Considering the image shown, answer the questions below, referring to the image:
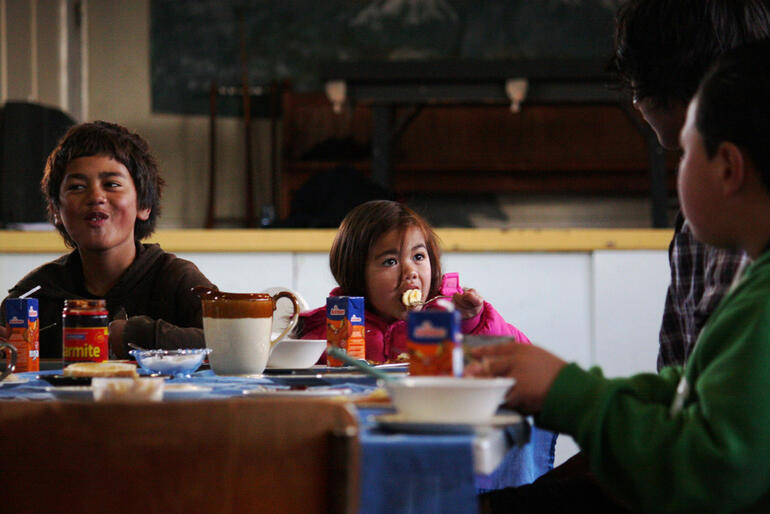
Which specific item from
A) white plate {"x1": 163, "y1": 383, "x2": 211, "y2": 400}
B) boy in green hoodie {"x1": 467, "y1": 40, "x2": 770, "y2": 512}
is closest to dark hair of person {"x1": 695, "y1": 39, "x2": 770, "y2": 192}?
boy in green hoodie {"x1": 467, "y1": 40, "x2": 770, "y2": 512}

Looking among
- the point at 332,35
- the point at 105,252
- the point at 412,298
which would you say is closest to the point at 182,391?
the point at 412,298

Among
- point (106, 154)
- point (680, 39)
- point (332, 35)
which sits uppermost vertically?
point (332, 35)

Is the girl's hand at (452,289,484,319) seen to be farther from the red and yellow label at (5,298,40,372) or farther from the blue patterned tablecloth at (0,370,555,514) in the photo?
the blue patterned tablecloth at (0,370,555,514)

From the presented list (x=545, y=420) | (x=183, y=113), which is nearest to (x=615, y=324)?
(x=545, y=420)

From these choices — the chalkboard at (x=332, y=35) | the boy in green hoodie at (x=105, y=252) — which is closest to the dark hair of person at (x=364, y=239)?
the boy in green hoodie at (x=105, y=252)

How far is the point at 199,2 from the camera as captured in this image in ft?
25.3

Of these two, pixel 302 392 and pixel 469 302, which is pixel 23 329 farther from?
pixel 469 302

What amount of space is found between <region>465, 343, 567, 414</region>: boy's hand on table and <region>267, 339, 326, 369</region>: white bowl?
57cm

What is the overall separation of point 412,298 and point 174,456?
138 cm

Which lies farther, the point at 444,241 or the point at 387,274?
the point at 444,241

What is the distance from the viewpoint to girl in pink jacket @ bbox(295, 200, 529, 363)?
2096 mm

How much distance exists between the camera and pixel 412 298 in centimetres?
205

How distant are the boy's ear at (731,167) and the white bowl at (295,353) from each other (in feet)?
2.41

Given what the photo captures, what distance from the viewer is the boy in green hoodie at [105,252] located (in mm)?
2047
